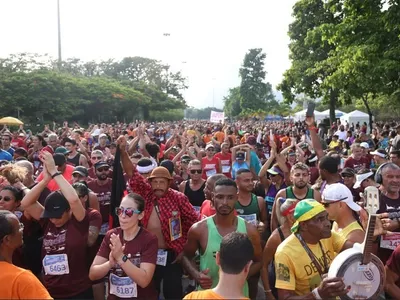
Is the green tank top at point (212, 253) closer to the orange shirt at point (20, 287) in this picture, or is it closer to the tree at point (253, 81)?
the orange shirt at point (20, 287)

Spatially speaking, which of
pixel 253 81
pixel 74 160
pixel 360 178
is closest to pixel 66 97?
pixel 74 160

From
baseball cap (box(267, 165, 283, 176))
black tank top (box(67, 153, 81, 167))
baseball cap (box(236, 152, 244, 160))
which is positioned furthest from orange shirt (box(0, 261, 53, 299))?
black tank top (box(67, 153, 81, 167))

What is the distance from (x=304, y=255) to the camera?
3.64 meters

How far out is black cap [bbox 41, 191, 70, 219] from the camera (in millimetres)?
4458

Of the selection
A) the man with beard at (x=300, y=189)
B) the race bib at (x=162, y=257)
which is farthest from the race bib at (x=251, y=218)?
the race bib at (x=162, y=257)

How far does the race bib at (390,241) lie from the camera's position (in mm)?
4789

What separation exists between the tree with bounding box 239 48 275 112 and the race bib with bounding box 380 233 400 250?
7991 centimetres

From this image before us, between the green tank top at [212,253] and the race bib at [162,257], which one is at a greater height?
the green tank top at [212,253]

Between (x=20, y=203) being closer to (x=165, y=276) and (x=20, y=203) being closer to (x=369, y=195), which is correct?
(x=165, y=276)

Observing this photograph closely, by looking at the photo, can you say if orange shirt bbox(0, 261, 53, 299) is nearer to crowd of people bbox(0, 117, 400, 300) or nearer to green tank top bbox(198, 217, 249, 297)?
crowd of people bbox(0, 117, 400, 300)

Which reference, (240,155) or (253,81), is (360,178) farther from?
(253,81)

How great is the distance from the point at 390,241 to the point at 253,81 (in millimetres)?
82030

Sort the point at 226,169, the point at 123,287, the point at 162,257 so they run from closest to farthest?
the point at 123,287, the point at 162,257, the point at 226,169

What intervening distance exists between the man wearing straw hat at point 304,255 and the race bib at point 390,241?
126 cm
